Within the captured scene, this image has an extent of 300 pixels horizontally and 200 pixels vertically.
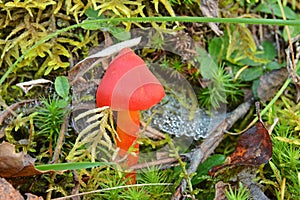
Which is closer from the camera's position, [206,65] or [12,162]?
[12,162]

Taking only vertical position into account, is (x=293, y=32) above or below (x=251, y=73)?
above

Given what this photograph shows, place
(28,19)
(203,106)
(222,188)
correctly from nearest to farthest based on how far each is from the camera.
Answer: (222,188) → (28,19) → (203,106)

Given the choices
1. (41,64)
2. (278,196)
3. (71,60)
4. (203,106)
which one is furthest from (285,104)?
(41,64)

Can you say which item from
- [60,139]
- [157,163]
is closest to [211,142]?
[157,163]

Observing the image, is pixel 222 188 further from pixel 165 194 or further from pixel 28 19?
pixel 28 19

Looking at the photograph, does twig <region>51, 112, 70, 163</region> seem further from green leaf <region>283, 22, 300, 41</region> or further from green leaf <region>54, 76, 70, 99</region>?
green leaf <region>283, 22, 300, 41</region>

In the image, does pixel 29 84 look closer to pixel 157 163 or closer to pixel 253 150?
pixel 157 163

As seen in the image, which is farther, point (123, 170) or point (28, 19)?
point (28, 19)

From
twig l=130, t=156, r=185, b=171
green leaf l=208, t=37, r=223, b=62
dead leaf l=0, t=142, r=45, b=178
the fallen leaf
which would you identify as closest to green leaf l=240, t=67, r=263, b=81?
green leaf l=208, t=37, r=223, b=62
